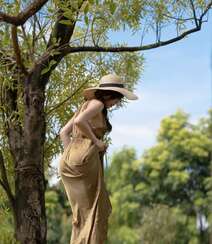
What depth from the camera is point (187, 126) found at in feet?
73.2

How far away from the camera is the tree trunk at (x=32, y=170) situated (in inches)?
184

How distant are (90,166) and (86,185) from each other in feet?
0.33

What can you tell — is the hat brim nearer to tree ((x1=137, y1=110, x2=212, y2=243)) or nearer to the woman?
the woman

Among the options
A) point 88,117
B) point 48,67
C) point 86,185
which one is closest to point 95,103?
point 88,117

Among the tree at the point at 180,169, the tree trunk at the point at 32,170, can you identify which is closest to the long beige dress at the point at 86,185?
the tree trunk at the point at 32,170

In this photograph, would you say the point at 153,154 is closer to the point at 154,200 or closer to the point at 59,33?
the point at 154,200

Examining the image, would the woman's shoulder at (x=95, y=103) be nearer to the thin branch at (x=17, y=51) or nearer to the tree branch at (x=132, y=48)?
the thin branch at (x=17, y=51)

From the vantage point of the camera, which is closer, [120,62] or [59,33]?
[59,33]

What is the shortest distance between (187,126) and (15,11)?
18.2 m

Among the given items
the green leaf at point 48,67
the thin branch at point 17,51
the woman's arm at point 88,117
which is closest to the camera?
the woman's arm at point 88,117

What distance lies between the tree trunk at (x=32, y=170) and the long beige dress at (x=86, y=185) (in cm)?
90

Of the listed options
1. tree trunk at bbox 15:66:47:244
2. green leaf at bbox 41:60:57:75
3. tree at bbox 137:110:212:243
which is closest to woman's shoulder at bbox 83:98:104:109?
green leaf at bbox 41:60:57:75

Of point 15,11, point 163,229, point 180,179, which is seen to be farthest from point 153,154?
point 15,11

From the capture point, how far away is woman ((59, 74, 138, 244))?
371 centimetres
